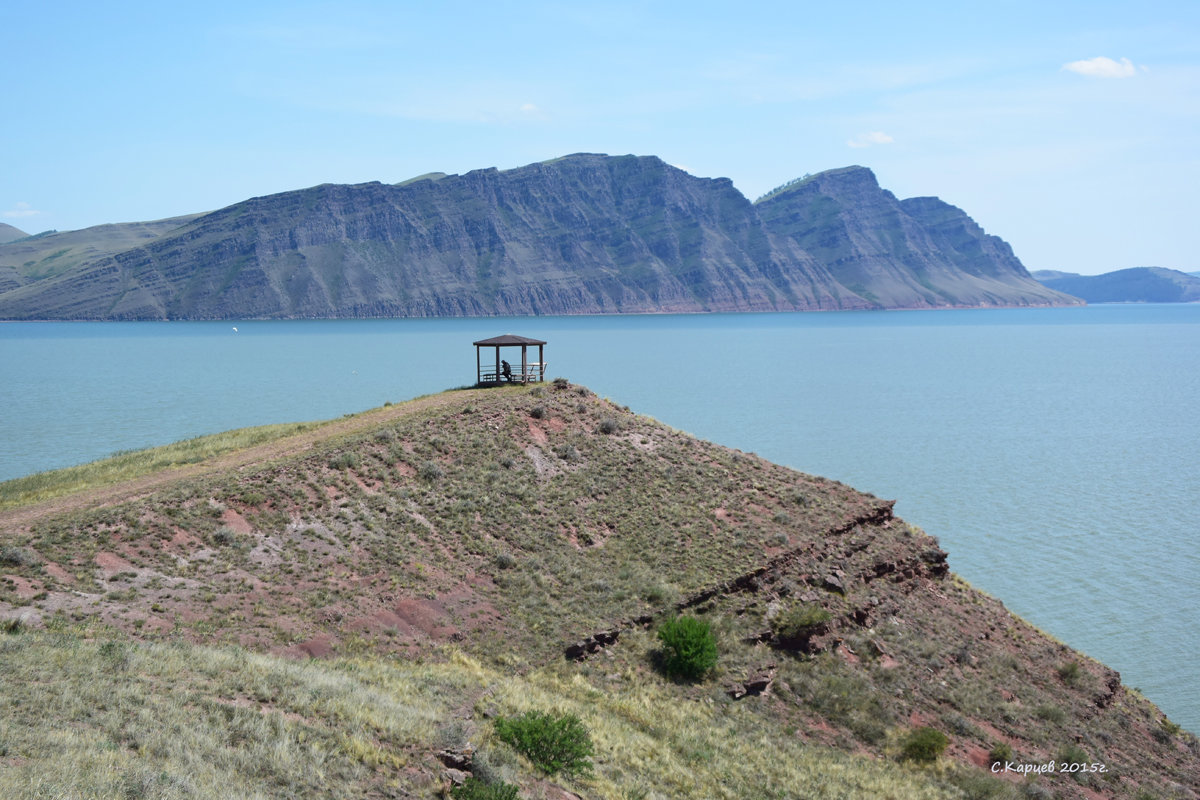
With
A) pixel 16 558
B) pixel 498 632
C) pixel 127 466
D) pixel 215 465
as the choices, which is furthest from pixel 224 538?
pixel 127 466

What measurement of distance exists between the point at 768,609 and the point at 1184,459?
59264mm

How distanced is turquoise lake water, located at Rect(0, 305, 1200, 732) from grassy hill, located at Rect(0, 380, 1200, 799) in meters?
8.15

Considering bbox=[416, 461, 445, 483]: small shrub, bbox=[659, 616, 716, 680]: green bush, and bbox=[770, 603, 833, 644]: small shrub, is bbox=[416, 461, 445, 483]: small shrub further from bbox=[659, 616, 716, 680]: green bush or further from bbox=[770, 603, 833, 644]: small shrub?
bbox=[770, 603, 833, 644]: small shrub

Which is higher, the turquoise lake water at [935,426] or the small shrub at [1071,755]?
the turquoise lake water at [935,426]

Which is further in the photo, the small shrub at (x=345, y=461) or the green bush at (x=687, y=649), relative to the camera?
the small shrub at (x=345, y=461)

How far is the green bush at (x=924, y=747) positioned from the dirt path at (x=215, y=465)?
2508cm

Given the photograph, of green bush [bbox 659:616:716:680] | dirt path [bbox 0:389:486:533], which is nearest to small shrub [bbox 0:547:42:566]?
dirt path [bbox 0:389:486:533]

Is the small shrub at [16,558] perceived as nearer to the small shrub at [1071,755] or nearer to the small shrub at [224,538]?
the small shrub at [224,538]

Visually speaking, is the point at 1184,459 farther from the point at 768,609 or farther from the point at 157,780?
the point at 157,780

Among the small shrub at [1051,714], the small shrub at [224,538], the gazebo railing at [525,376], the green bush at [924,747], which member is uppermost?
the gazebo railing at [525,376]

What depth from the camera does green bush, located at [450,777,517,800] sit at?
1522 cm

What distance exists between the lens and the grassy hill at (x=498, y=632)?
1562 centimetres

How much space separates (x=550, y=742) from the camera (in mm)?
18391

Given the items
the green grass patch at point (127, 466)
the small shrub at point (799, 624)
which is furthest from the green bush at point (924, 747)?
the green grass patch at point (127, 466)
